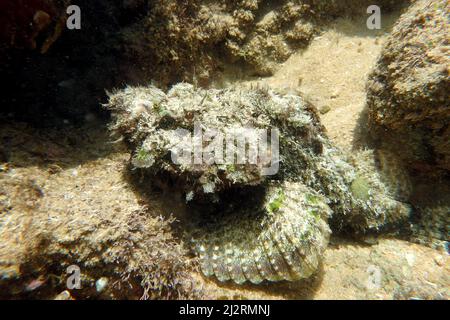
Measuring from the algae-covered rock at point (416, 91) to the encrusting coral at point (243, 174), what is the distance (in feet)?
2.84

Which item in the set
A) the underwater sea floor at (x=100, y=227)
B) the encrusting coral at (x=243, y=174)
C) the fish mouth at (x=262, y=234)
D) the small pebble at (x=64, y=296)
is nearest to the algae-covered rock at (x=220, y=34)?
the encrusting coral at (x=243, y=174)

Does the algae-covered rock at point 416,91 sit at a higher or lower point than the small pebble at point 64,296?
higher

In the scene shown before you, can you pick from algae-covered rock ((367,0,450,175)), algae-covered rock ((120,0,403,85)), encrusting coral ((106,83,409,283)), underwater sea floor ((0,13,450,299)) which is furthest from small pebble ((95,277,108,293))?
algae-covered rock ((367,0,450,175))

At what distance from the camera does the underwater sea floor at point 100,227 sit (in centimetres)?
236

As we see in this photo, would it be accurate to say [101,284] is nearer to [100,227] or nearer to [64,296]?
[64,296]

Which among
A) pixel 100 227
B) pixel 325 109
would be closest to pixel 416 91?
pixel 325 109

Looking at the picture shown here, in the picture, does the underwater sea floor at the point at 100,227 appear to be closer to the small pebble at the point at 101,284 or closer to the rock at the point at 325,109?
the small pebble at the point at 101,284

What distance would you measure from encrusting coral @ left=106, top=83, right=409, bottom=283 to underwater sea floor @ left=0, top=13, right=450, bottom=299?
0.28 meters

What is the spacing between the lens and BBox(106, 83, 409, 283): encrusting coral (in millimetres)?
2752

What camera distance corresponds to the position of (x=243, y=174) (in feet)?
8.97

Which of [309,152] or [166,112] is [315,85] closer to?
[309,152]

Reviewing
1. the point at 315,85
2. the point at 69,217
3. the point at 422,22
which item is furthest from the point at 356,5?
the point at 69,217
